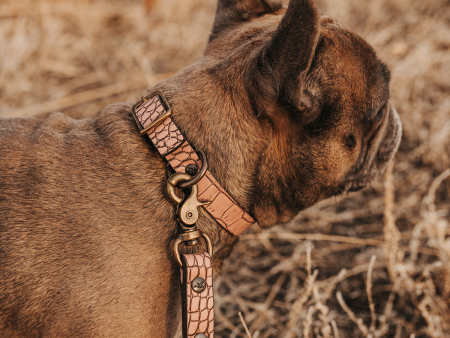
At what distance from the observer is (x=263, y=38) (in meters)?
1.68

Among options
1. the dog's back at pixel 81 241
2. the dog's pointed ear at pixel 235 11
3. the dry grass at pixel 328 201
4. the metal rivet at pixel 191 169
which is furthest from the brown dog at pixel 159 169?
the dry grass at pixel 328 201

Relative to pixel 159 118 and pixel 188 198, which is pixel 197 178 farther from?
pixel 159 118

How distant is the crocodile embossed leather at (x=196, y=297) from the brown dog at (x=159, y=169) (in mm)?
119

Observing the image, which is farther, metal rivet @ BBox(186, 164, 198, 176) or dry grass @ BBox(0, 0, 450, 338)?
dry grass @ BBox(0, 0, 450, 338)

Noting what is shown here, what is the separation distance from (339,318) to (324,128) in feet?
5.07

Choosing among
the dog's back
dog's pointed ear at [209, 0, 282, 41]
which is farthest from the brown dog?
dog's pointed ear at [209, 0, 282, 41]

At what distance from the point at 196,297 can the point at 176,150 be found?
0.59m

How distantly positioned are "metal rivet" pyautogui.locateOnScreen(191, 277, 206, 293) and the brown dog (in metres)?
0.12

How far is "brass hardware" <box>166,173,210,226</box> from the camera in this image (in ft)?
4.65

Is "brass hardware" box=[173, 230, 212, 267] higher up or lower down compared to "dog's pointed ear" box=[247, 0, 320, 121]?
lower down

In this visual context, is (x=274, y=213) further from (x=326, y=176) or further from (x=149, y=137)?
(x=149, y=137)

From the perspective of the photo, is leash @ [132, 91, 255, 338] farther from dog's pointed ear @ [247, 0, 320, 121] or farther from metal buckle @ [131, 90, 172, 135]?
dog's pointed ear @ [247, 0, 320, 121]

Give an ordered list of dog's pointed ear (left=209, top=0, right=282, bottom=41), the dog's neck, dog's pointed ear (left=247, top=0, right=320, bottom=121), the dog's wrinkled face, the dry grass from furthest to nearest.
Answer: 1. the dry grass
2. dog's pointed ear (left=209, top=0, right=282, bottom=41)
3. the dog's neck
4. the dog's wrinkled face
5. dog's pointed ear (left=247, top=0, right=320, bottom=121)

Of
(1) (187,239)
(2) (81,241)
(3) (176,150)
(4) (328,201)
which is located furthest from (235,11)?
(4) (328,201)
